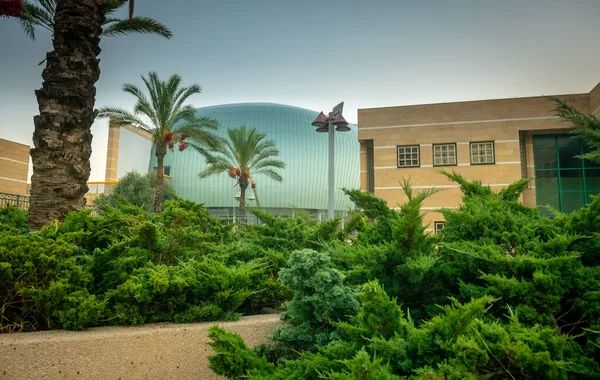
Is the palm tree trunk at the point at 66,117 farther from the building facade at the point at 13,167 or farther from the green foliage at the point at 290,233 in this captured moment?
the building facade at the point at 13,167

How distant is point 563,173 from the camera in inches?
1085

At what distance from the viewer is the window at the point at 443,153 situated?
27219 mm

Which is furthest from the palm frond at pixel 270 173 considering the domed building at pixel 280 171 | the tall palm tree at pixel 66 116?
the tall palm tree at pixel 66 116

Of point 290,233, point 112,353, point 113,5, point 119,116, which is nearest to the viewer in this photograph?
point 112,353

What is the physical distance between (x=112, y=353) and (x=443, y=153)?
86.2 feet

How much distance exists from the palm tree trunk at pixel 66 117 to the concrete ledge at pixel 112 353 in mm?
3648

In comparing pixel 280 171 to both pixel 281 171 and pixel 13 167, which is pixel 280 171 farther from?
pixel 13 167

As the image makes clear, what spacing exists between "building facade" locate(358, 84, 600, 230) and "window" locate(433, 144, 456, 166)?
6 cm

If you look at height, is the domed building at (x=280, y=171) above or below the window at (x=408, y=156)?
above

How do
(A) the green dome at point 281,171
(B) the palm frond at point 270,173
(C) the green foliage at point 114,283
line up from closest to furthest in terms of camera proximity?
(C) the green foliage at point 114,283 < (B) the palm frond at point 270,173 < (A) the green dome at point 281,171

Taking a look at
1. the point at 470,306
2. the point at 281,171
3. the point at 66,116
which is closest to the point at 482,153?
the point at 66,116

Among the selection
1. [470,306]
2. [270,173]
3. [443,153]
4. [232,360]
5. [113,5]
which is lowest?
[232,360]

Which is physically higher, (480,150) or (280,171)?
(280,171)

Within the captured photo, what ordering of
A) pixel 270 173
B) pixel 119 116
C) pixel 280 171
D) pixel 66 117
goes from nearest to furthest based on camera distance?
1. pixel 66 117
2. pixel 119 116
3. pixel 270 173
4. pixel 280 171
